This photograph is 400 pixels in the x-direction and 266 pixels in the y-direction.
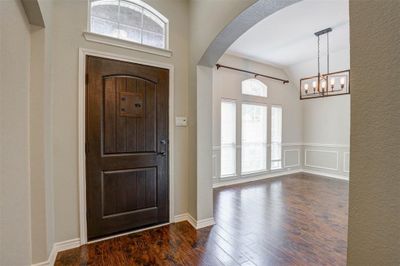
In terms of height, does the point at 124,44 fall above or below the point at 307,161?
above

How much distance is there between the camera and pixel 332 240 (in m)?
2.18

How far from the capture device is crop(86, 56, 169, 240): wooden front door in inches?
84.4

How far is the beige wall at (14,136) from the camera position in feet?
3.56

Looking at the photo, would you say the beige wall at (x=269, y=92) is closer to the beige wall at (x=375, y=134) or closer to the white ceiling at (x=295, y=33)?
the white ceiling at (x=295, y=33)

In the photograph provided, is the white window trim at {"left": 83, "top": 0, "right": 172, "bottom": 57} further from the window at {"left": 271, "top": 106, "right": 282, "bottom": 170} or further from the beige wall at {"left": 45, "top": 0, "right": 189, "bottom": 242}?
the window at {"left": 271, "top": 106, "right": 282, "bottom": 170}

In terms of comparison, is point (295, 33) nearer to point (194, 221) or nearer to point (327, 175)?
Result: point (194, 221)

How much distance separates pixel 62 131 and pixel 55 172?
0.42 meters

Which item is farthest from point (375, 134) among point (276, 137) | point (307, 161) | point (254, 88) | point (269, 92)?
point (307, 161)

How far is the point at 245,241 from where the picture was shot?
2.18 metres

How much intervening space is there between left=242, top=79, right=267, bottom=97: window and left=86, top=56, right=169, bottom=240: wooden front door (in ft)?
9.23

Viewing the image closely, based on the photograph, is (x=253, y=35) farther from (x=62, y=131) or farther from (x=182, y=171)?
(x=62, y=131)

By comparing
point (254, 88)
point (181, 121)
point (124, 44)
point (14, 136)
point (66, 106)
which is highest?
point (254, 88)

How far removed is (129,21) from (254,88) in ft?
11.6

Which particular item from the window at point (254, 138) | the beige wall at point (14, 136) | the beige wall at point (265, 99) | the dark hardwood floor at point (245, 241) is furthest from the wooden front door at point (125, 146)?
the window at point (254, 138)
